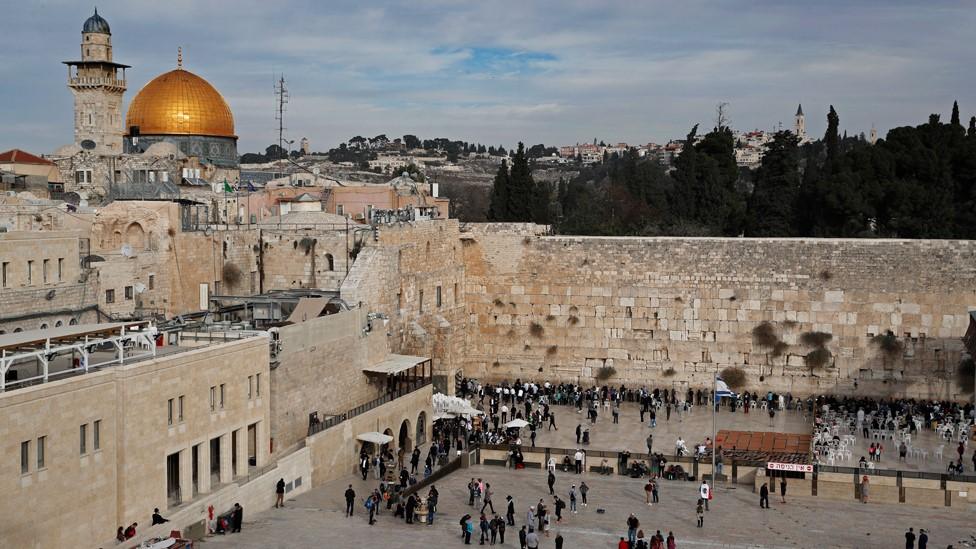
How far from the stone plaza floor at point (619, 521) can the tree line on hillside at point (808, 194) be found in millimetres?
14880

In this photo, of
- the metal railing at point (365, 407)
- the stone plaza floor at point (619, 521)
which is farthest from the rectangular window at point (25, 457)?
the metal railing at point (365, 407)

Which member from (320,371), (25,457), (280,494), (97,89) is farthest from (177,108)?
(25,457)

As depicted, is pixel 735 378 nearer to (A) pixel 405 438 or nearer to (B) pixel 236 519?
(A) pixel 405 438

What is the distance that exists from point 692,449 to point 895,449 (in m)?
4.60

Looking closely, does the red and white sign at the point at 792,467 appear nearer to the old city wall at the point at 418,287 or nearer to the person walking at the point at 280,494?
the person walking at the point at 280,494

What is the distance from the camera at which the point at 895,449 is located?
83.8 feet

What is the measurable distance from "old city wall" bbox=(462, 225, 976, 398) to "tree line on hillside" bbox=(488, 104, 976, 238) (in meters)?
3.91

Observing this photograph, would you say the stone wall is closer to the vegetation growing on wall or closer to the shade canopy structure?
the shade canopy structure

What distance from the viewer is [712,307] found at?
1246 inches

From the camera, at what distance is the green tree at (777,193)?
38.4m

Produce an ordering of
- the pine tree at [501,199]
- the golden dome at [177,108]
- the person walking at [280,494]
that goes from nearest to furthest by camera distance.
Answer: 1. the person walking at [280,494]
2. the golden dome at [177,108]
3. the pine tree at [501,199]

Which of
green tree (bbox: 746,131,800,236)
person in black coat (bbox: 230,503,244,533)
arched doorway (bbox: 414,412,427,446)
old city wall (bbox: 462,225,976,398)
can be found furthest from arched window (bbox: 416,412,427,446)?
green tree (bbox: 746,131,800,236)

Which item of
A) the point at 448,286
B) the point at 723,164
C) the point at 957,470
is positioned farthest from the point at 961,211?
the point at 448,286

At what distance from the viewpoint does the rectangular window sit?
14000mm
